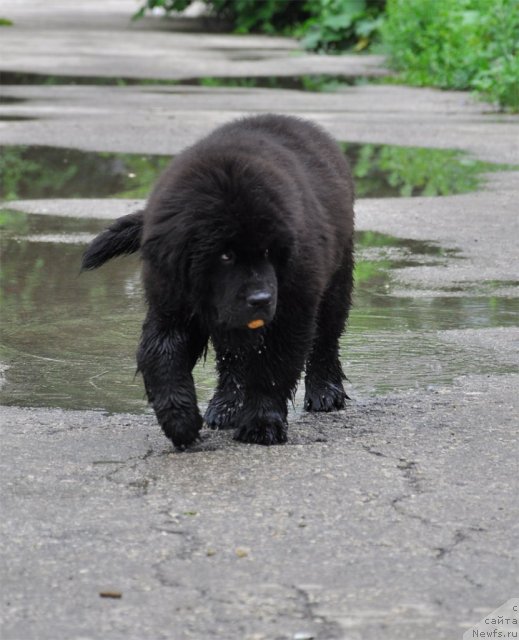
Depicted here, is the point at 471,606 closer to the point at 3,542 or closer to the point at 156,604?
the point at 156,604

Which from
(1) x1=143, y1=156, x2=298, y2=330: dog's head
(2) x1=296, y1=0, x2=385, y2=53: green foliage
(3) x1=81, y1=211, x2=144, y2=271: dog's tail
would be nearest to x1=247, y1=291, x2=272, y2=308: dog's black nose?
(1) x1=143, y1=156, x2=298, y2=330: dog's head

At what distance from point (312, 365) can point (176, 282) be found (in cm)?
135

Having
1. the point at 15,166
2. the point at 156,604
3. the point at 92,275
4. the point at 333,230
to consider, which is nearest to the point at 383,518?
the point at 156,604

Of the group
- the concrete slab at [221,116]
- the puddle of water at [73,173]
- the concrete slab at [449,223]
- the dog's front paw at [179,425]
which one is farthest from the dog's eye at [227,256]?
the concrete slab at [221,116]

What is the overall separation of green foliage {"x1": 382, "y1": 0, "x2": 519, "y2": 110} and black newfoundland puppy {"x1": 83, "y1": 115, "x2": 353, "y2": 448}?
1232cm

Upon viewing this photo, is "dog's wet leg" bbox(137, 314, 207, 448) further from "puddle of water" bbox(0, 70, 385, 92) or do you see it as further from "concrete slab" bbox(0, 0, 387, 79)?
"concrete slab" bbox(0, 0, 387, 79)

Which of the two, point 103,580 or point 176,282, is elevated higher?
point 176,282

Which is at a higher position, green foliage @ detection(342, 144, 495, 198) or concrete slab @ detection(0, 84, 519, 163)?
green foliage @ detection(342, 144, 495, 198)

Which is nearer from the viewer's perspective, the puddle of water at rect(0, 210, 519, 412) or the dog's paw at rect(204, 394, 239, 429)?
the dog's paw at rect(204, 394, 239, 429)

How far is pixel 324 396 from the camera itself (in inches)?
250

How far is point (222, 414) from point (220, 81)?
17.7 meters

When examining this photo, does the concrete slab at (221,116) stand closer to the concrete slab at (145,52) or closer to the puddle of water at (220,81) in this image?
the puddle of water at (220,81)

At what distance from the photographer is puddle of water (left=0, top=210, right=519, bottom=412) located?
6.62 m

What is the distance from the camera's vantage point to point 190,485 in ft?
16.5
